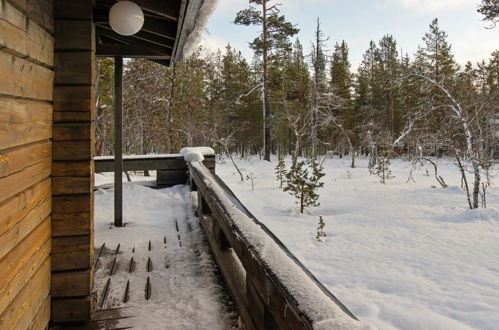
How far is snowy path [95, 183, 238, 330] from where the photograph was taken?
2.36 metres

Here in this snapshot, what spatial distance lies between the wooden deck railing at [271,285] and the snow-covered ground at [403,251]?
2.22 metres

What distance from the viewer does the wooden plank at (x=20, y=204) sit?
1421 millimetres

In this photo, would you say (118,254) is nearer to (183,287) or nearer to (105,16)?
(183,287)

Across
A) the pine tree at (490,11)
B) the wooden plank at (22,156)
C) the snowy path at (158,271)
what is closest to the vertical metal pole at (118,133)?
the snowy path at (158,271)

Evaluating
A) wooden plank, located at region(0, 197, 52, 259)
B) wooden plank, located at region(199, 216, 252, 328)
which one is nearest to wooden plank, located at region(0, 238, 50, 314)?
wooden plank, located at region(0, 197, 52, 259)

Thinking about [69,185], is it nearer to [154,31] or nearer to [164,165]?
[154,31]

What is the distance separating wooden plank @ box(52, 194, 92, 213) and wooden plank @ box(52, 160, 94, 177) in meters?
0.15

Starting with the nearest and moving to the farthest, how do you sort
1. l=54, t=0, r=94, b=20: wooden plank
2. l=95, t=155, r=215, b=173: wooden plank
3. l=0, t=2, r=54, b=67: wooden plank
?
l=0, t=2, r=54, b=67: wooden plank → l=54, t=0, r=94, b=20: wooden plank → l=95, t=155, r=215, b=173: wooden plank

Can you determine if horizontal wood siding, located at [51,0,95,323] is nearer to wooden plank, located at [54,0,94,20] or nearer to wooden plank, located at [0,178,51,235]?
wooden plank, located at [54,0,94,20]

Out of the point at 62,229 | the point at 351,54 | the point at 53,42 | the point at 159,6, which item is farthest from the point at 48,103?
the point at 351,54

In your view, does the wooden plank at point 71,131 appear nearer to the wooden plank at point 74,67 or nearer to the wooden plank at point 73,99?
the wooden plank at point 73,99

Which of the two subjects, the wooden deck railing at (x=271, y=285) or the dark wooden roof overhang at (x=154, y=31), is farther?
the dark wooden roof overhang at (x=154, y=31)

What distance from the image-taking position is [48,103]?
6.61 ft

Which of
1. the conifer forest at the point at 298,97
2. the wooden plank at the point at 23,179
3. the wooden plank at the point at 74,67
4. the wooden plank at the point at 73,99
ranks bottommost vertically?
the wooden plank at the point at 23,179
